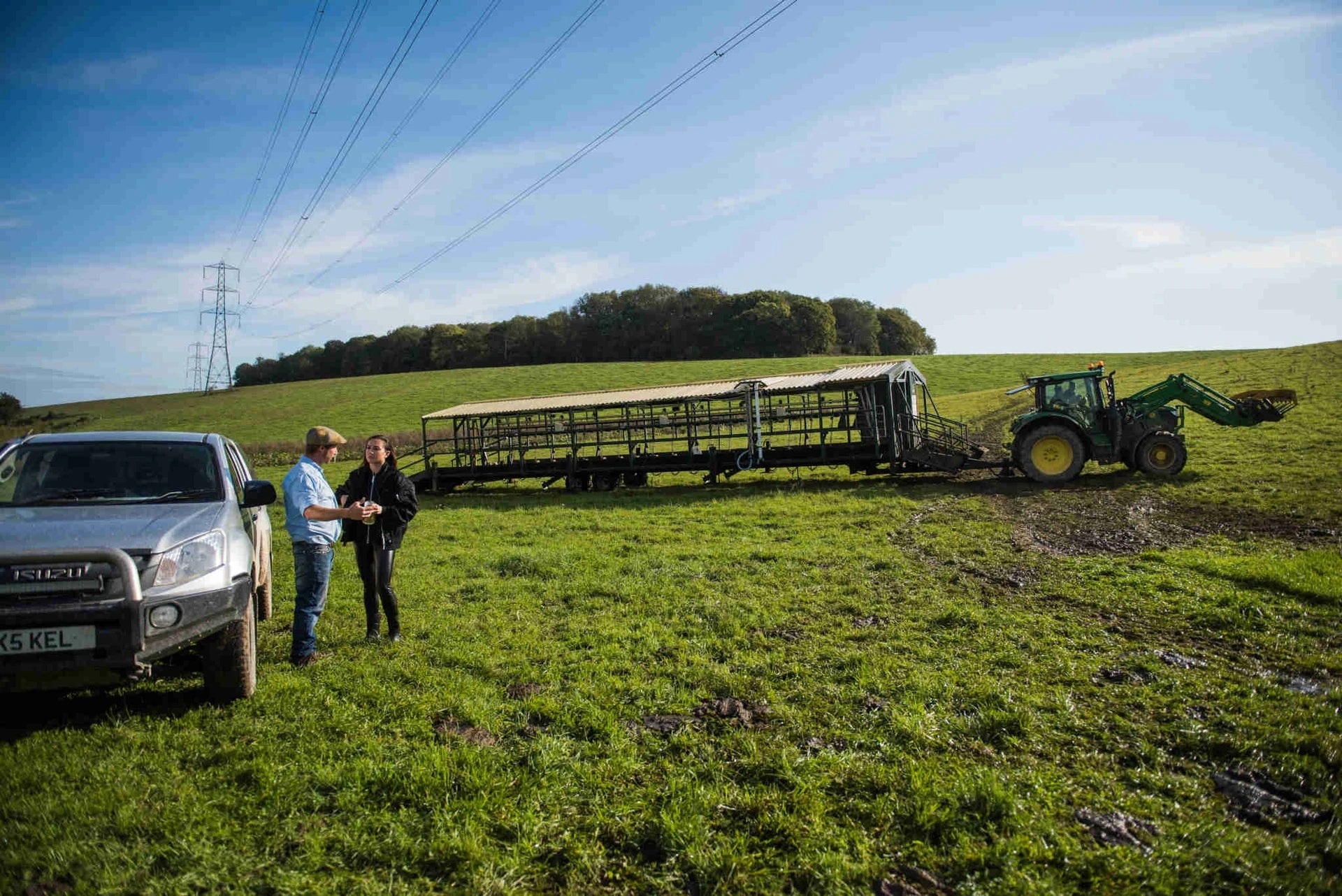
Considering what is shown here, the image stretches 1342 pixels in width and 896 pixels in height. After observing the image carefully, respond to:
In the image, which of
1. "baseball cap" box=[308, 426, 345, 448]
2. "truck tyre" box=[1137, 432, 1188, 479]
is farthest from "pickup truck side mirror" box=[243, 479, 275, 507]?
"truck tyre" box=[1137, 432, 1188, 479]

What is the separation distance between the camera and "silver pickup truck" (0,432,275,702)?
4.04 m

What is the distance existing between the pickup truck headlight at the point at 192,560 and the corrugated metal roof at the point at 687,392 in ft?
50.0

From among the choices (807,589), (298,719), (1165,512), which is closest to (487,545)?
(807,589)

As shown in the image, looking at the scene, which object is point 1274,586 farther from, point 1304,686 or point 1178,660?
point 1304,686

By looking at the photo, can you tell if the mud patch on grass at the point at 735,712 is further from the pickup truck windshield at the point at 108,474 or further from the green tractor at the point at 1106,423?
the green tractor at the point at 1106,423

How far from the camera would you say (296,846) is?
3.45m

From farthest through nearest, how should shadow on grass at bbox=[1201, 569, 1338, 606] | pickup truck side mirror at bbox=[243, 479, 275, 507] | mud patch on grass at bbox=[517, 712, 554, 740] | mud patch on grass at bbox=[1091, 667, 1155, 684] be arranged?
shadow on grass at bbox=[1201, 569, 1338, 606], pickup truck side mirror at bbox=[243, 479, 275, 507], mud patch on grass at bbox=[1091, 667, 1155, 684], mud patch on grass at bbox=[517, 712, 554, 740]

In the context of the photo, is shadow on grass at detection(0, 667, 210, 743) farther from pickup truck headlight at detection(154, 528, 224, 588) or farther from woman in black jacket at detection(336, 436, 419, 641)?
woman in black jacket at detection(336, 436, 419, 641)

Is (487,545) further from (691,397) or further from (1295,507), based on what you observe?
(1295,507)

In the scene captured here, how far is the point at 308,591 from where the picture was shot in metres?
5.93

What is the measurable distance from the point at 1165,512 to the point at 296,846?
13469 mm

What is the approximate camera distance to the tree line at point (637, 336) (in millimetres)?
75938

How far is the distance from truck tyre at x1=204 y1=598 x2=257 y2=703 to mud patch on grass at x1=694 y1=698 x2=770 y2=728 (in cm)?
328

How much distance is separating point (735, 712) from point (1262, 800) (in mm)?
2909
